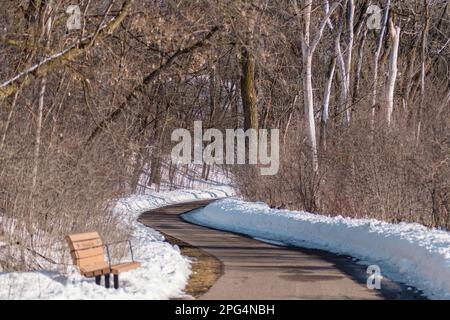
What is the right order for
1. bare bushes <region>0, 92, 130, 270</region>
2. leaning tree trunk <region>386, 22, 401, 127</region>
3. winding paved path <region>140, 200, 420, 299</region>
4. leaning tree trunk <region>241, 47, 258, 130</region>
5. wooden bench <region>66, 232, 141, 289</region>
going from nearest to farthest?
wooden bench <region>66, 232, 141, 289</region> < winding paved path <region>140, 200, 420, 299</region> < bare bushes <region>0, 92, 130, 270</region> < leaning tree trunk <region>386, 22, 401, 127</region> < leaning tree trunk <region>241, 47, 258, 130</region>

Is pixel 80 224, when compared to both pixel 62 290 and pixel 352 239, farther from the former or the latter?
pixel 352 239

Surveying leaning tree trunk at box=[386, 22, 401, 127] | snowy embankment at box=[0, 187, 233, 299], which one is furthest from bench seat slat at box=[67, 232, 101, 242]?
leaning tree trunk at box=[386, 22, 401, 127]

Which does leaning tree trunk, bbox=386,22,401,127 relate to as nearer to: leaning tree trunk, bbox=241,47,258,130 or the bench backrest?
leaning tree trunk, bbox=241,47,258,130

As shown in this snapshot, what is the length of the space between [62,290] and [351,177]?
15.7m

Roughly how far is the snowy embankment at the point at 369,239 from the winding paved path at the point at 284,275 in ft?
2.00

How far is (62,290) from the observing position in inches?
384

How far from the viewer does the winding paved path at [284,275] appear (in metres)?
11.6

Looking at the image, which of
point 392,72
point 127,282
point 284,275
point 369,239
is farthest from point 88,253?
point 392,72

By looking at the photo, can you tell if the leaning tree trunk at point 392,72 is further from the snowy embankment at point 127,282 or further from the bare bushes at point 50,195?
the snowy embankment at point 127,282

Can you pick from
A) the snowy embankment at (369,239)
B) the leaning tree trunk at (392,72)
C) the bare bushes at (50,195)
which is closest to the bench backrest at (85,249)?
the bare bushes at (50,195)

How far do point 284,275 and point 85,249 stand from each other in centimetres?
420

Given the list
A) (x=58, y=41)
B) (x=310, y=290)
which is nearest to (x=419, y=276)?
(x=310, y=290)

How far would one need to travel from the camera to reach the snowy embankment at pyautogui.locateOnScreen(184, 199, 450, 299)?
1317cm

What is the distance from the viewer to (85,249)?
10945mm
